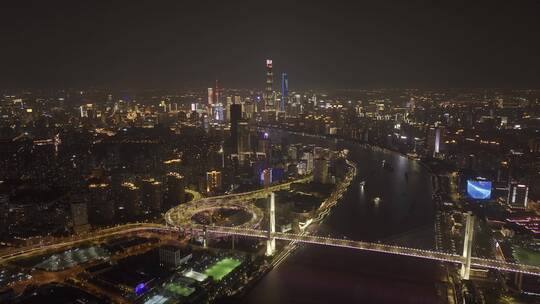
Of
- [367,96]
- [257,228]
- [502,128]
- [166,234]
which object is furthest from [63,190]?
[367,96]

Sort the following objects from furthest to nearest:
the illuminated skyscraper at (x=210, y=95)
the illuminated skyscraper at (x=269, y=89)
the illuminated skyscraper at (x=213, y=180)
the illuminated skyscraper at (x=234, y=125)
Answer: the illuminated skyscraper at (x=210, y=95), the illuminated skyscraper at (x=269, y=89), the illuminated skyscraper at (x=234, y=125), the illuminated skyscraper at (x=213, y=180)

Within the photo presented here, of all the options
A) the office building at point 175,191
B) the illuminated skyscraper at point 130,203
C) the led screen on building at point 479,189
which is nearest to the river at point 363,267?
the led screen on building at point 479,189

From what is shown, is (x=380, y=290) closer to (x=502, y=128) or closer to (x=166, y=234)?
(x=166, y=234)

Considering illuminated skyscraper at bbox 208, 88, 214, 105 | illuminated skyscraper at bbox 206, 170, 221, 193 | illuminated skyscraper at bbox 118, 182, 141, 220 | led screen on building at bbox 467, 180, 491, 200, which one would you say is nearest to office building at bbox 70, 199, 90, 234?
illuminated skyscraper at bbox 118, 182, 141, 220

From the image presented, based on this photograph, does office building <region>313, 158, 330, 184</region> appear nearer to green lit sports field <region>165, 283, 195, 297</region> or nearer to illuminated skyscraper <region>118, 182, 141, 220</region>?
illuminated skyscraper <region>118, 182, 141, 220</region>

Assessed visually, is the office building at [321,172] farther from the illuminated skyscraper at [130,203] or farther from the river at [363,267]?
the illuminated skyscraper at [130,203]

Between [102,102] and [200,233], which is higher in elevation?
[102,102]

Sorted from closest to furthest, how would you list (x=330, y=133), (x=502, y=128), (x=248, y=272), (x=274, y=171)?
(x=248, y=272)
(x=274, y=171)
(x=502, y=128)
(x=330, y=133)
